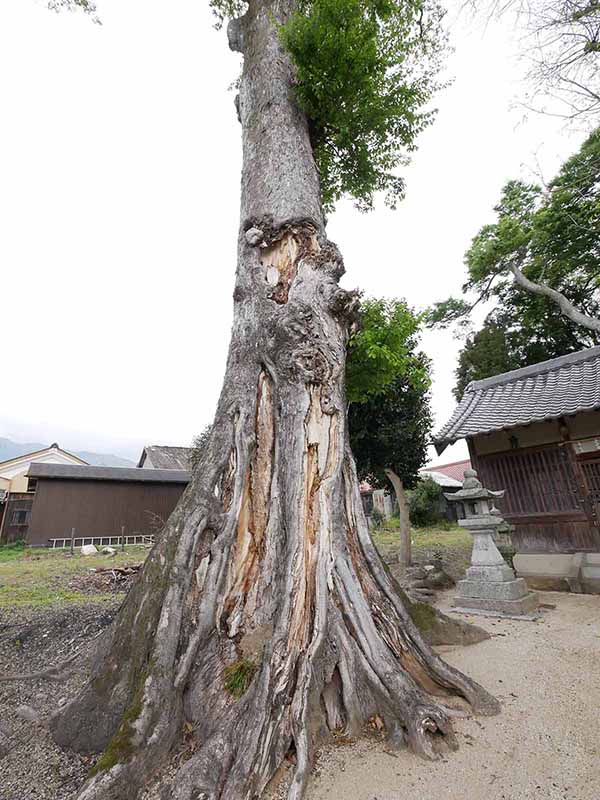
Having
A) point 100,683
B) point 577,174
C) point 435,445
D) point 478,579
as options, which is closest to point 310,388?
point 100,683

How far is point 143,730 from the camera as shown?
1650mm

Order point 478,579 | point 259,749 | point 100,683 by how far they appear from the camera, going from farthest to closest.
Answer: point 478,579 < point 100,683 < point 259,749

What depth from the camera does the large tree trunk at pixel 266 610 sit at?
167 cm

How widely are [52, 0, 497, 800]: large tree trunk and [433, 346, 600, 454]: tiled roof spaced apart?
4.33m

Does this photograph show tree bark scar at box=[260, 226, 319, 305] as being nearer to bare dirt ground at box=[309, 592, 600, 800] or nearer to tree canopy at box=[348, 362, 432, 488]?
bare dirt ground at box=[309, 592, 600, 800]

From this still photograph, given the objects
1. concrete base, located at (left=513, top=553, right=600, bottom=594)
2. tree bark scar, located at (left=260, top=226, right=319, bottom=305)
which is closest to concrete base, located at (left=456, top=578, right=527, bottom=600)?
concrete base, located at (left=513, top=553, right=600, bottom=594)

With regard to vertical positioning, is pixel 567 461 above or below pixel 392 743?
above

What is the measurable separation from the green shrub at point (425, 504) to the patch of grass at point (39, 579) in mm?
11601

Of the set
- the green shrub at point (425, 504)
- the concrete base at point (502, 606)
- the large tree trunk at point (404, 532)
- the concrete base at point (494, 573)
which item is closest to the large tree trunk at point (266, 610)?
the concrete base at point (502, 606)

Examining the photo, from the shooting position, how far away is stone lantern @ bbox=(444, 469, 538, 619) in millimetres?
4617

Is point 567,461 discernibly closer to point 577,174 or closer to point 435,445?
point 435,445

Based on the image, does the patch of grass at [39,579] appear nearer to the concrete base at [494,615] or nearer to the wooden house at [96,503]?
the wooden house at [96,503]

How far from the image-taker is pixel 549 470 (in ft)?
19.2

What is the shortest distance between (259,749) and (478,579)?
4269mm
